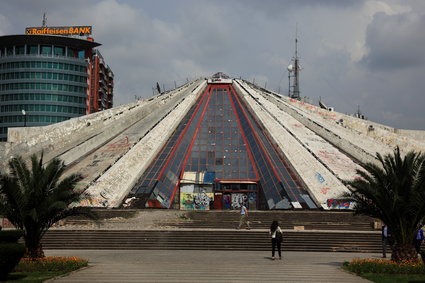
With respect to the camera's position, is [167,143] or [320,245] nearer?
[320,245]

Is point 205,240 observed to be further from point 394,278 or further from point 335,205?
point 335,205

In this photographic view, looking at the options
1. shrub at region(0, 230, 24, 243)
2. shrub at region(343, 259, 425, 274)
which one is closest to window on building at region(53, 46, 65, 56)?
shrub at region(0, 230, 24, 243)

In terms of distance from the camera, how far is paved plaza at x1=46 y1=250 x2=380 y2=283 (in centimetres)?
1460

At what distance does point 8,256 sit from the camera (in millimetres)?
13586

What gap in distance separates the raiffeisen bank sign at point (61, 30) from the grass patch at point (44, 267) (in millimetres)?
83007

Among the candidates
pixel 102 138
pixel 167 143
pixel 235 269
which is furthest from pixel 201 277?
pixel 102 138

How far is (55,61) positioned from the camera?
8906 centimetres

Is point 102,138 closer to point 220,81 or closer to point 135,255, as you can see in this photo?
point 220,81

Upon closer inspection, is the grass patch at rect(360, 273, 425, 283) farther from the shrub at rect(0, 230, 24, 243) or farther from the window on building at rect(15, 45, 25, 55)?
the window on building at rect(15, 45, 25, 55)

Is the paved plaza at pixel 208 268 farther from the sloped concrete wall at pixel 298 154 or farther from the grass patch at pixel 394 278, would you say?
the sloped concrete wall at pixel 298 154

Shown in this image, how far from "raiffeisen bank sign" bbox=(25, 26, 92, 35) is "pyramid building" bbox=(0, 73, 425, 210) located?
43466mm

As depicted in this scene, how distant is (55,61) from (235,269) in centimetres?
7998

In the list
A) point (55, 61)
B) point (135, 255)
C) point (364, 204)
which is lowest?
point (135, 255)

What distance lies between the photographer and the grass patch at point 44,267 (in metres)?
15.2
